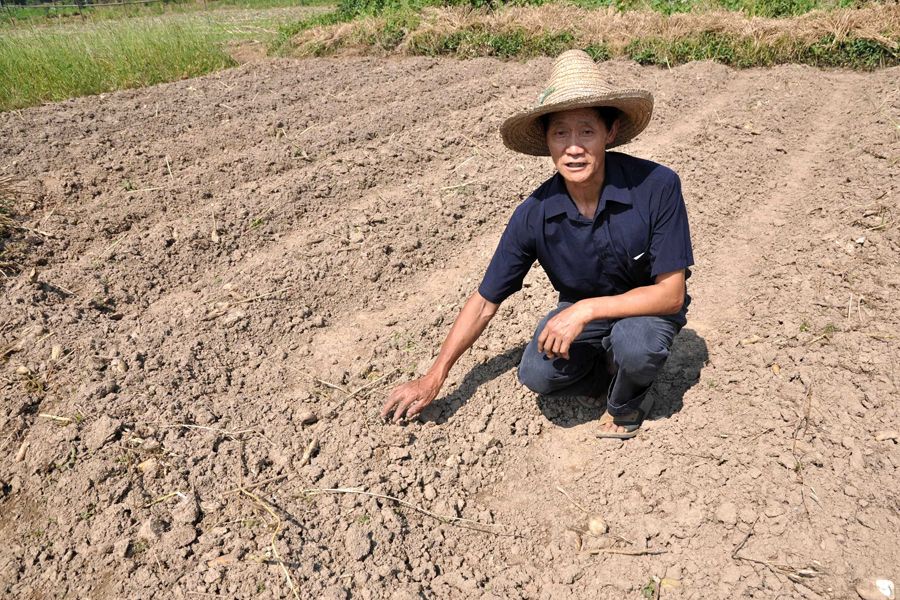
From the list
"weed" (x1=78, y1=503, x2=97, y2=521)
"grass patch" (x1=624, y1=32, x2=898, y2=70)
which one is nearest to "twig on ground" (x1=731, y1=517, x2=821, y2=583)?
"weed" (x1=78, y1=503, x2=97, y2=521)

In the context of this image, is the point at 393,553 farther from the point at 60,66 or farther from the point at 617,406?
the point at 60,66

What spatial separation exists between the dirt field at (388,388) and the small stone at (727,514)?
0.5 inches

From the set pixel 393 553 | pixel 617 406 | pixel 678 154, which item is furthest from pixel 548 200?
pixel 678 154

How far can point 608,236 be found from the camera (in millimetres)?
2404

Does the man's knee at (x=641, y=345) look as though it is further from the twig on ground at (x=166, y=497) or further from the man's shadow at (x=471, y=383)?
the twig on ground at (x=166, y=497)

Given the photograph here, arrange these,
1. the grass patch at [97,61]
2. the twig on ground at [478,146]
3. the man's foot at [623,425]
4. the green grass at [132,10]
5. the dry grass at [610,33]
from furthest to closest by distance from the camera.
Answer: the green grass at [132,10] → the dry grass at [610,33] → the grass patch at [97,61] → the twig on ground at [478,146] → the man's foot at [623,425]

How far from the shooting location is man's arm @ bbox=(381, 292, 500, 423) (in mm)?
2580

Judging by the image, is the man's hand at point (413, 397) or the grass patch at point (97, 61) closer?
the man's hand at point (413, 397)

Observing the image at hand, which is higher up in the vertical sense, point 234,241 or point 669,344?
point 669,344

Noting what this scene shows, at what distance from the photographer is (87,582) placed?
7.00 ft

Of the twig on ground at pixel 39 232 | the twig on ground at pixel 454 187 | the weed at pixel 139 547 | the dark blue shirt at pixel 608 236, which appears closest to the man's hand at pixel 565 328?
the dark blue shirt at pixel 608 236

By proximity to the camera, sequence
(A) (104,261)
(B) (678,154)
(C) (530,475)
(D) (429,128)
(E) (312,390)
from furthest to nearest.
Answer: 1. (D) (429,128)
2. (B) (678,154)
3. (A) (104,261)
4. (E) (312,390)
5. (C) (530,475)

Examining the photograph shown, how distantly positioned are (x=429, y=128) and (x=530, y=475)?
12.4 ft

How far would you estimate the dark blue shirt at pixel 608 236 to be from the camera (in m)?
2.35
